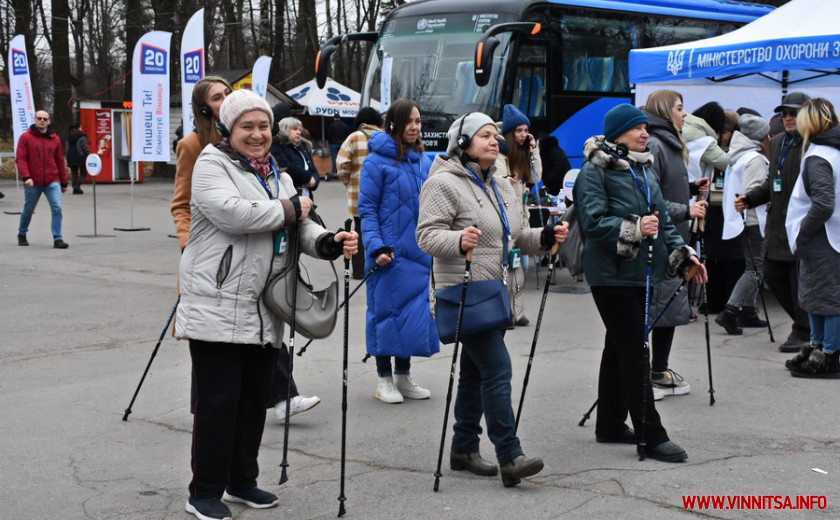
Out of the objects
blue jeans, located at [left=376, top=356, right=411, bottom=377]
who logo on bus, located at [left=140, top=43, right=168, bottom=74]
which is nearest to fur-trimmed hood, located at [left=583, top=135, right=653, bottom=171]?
blue jeans, located at [left=376, top=356, right=411, bottom=377]

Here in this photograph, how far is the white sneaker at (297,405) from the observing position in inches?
242

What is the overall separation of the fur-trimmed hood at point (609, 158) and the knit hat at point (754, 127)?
4.09 metres

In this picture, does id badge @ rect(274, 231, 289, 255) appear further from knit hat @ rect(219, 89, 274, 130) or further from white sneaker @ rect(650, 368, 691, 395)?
white sneaker @ rect(650, 368, 691, 395)

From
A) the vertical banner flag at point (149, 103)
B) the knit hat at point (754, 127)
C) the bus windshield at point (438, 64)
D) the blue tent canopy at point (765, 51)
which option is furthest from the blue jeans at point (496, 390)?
the vertical banner flag at point (149, 103)

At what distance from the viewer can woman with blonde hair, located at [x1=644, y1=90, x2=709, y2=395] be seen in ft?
21.6

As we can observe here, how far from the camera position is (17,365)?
25.5ft

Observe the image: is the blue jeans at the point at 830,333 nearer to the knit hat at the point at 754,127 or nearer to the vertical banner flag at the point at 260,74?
the knit hat at the point at 754,127

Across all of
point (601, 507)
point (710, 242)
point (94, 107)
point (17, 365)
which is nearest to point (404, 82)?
point (710, 242)

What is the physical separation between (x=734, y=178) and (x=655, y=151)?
9.65ft

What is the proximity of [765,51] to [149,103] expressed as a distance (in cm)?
983

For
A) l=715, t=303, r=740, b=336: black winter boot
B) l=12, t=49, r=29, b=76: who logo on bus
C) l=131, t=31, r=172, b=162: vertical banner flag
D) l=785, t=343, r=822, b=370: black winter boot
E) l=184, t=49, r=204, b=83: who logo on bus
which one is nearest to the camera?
l=785, t=343, r=822, b=370: black winter boot

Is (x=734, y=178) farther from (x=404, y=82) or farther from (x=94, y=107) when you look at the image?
(x=94, y=107)

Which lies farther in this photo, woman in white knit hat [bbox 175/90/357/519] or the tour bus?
the tour bus

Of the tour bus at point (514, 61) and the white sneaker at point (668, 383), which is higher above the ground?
the tour bus at point (514, 61)
